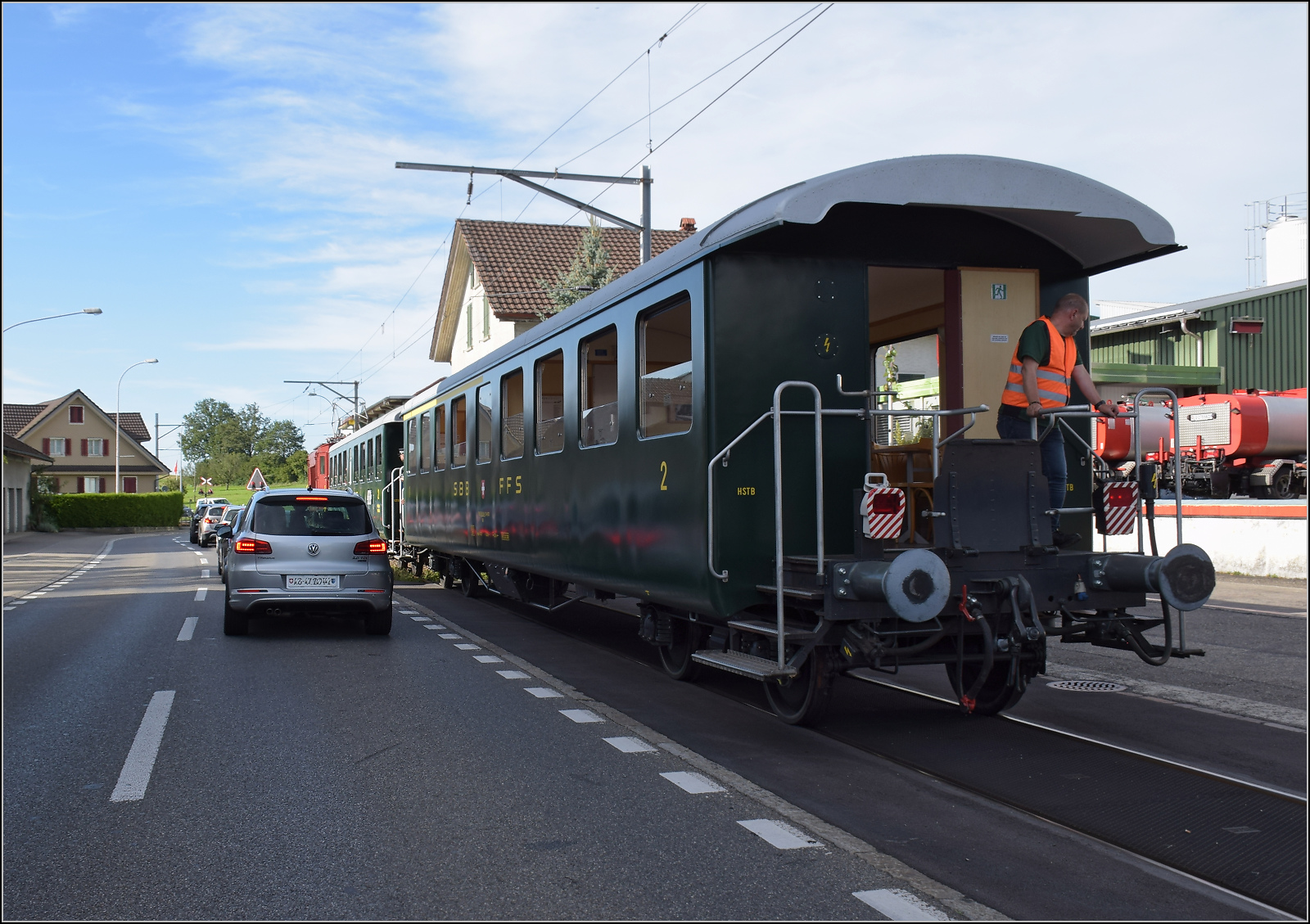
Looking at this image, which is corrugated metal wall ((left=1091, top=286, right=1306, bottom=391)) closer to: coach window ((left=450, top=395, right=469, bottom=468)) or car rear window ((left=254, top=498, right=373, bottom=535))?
coach window ((left=450, top=395, right=469, bottom=468))

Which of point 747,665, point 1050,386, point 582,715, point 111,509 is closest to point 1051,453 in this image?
point 1050,386

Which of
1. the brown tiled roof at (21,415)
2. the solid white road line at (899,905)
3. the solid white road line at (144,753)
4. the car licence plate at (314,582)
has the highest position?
the brown tiled roof at (21,415)

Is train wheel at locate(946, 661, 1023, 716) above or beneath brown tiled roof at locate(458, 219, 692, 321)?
beneath

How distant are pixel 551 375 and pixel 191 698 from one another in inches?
167

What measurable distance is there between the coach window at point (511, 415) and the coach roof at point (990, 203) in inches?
168

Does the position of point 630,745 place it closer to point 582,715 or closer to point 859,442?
point 582,715

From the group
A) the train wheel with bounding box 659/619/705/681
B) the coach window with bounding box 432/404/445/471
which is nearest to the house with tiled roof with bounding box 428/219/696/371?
the coach window with bounding box 432/404/445/471

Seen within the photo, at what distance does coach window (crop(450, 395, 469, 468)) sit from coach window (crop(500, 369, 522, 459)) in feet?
6.85

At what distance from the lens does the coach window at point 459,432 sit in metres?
14.6

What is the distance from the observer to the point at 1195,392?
33.0 m

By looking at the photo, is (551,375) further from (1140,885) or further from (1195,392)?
(1195,392)

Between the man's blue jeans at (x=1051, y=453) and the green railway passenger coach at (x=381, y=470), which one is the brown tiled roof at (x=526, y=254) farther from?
the man's blue jeans at (x=1051, y=453)

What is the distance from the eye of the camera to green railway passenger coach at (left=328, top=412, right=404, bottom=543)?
70.3 feet

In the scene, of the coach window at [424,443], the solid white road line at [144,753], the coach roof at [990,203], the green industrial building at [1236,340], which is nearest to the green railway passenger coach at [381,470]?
the coach window at [424,443]
